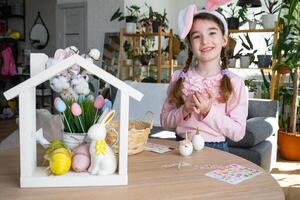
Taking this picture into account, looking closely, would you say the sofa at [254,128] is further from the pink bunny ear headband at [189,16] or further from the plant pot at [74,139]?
the plant pot at [74,139]

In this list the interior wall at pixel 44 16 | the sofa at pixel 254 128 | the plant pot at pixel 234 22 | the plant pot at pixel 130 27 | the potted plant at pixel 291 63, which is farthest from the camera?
the interior wall at pixel 44 16

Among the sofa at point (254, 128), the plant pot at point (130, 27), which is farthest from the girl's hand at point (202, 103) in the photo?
the plant pot at point (130, 27)

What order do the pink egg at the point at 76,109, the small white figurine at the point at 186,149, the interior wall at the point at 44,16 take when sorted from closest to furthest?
the pink egg at the point at 76,109 → the small white figurine at the point at 186,149 → the interior wall at the point at 44,16

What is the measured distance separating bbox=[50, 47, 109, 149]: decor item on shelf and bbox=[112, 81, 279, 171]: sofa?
1.03 m

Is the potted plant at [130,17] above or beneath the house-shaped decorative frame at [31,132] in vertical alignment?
above

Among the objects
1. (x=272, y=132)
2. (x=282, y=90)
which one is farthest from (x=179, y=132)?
(x=282, y=90)

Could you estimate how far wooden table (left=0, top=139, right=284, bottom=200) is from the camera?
2.72 feet

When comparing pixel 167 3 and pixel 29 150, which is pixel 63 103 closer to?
pixel 29 150

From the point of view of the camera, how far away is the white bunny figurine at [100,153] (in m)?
0.88

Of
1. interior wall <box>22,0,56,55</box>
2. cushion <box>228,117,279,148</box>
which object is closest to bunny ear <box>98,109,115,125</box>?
cushion <box>228,117,279,148</box>

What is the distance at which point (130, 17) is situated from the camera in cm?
465

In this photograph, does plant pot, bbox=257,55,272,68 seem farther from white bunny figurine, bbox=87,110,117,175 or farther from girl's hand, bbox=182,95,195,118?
white bunny figurine, bbox=87,110,117,175

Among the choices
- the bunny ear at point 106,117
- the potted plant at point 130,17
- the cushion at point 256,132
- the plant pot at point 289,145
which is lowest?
the plant pot at point 289,145

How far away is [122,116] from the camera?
2.90 ft
